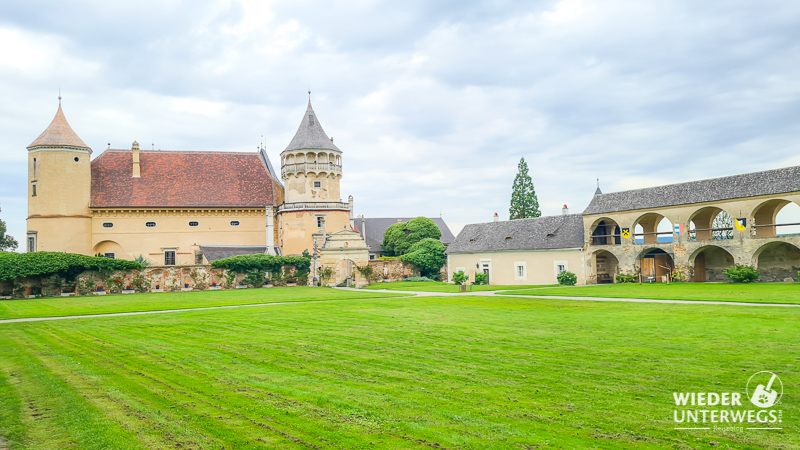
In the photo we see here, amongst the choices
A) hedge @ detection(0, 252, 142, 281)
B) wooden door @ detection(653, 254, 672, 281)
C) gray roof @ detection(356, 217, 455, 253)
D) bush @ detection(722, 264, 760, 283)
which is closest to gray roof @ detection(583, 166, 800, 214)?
bush @ detection(722, 264, 760, 283)

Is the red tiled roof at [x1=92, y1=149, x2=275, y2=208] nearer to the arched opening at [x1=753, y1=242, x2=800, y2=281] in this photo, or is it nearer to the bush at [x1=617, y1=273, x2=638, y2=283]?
the bush at [x1=617, y1=273, x2=638, y2=283]

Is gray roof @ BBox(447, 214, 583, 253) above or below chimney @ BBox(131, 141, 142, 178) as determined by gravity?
below

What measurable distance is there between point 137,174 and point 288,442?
56805 millimetres

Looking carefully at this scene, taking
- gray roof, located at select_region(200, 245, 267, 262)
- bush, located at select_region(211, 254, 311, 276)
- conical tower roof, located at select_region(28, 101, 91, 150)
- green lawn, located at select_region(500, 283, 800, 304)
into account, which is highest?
conical tower roof, located at select_region(28, 101, 91, 150)

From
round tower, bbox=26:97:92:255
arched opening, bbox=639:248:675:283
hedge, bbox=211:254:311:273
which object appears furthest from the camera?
round tower, bbox=26:97:92:255

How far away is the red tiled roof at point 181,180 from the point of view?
180ft

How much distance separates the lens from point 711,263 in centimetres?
4053

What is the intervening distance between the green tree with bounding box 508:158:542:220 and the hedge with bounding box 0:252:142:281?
42240 mm

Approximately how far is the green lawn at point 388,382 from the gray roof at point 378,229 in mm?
57988

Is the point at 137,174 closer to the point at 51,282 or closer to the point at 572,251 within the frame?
the point at 51,282

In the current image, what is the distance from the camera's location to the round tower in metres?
50.7

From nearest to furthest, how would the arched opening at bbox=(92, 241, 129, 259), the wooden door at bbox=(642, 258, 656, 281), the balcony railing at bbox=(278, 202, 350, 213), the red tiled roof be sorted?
1. the wooden door at bbox=(642, 258, 656, 281)
2. the arched opening at bbox=(92, 241, 129, 259)
3. the red tiled roof
4. the balcony railing at bbox=(278, 202, 350, 213)

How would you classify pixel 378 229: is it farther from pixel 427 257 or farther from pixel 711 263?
pixel 711 263

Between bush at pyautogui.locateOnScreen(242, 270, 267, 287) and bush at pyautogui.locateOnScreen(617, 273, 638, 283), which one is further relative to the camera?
bush at pyautogui.locateOnScreen(242, 270, 267, 287)
